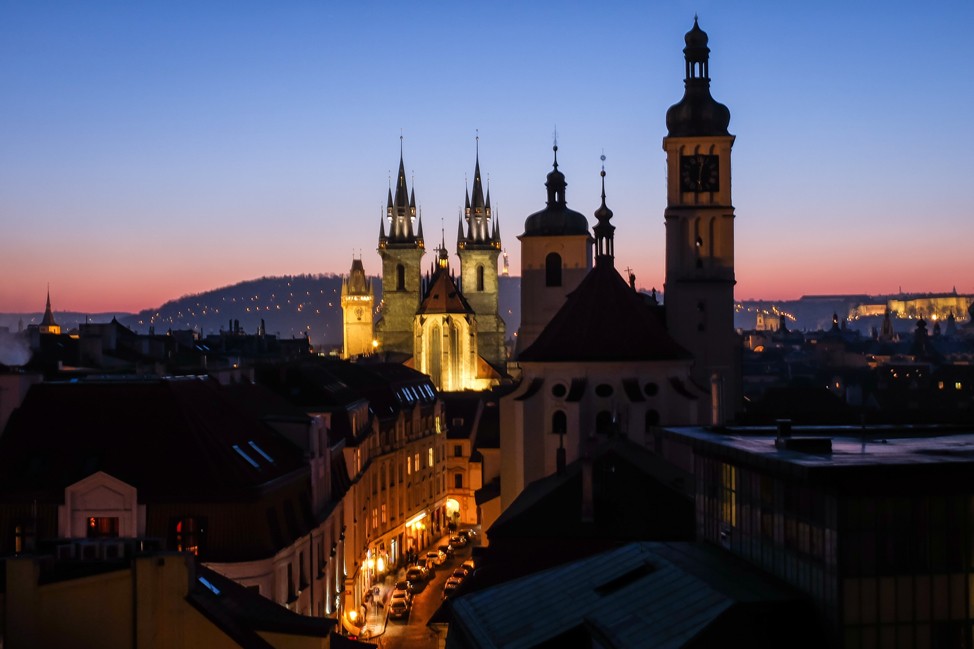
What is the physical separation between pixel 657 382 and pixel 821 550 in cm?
3805

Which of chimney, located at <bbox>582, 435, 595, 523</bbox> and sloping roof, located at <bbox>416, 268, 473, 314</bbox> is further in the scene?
sloping roof, located at <bbox>416, 268, 473, 314</bbox>

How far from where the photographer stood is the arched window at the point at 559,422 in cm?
6256

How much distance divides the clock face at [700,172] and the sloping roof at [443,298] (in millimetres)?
82225

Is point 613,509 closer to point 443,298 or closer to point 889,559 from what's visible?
point 889,559

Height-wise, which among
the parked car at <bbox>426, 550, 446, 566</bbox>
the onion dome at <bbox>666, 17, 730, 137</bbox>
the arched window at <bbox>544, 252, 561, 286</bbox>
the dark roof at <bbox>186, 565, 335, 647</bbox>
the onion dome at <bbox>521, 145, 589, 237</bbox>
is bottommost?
the parked car at <bbox>426, 550, 446, 566</bbox>

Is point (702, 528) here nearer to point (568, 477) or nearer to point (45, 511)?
point (568, 477)

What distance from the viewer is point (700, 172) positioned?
7112cm

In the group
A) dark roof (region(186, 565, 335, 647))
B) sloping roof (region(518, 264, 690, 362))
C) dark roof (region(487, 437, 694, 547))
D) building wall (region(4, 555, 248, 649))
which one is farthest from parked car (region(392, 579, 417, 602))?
building wall (region(4, 555, 248, 649))

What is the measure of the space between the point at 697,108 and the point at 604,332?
540 inches

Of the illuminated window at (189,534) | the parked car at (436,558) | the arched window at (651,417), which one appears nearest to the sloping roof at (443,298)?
the parked car at (436,558)

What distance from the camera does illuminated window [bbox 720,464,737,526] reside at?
1141 inches

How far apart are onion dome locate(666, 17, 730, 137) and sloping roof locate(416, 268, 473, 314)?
81.9m

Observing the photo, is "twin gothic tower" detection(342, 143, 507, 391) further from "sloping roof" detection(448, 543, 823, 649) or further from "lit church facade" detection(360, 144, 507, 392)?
"sloping roof" detection(448, 543, 823, 649)

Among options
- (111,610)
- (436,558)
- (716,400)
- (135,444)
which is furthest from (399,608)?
(111,610)
